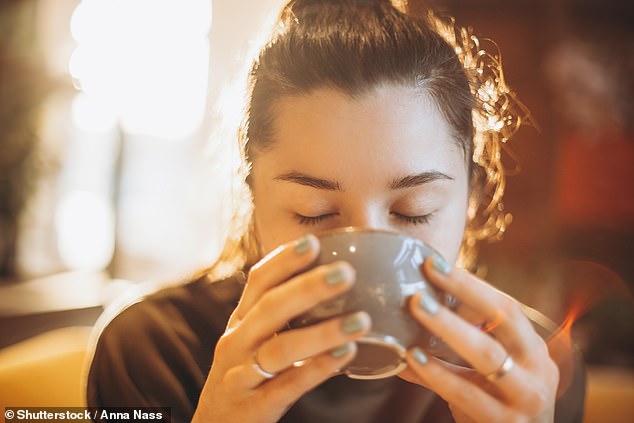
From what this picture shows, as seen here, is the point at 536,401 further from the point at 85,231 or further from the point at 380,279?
the point at 85,231

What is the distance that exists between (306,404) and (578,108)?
2.17m

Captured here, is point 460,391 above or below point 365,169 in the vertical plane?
below

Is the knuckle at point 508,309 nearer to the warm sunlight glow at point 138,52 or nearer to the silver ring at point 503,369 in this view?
the silver ring at point 503,369

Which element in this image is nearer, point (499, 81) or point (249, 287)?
point (249, 287)

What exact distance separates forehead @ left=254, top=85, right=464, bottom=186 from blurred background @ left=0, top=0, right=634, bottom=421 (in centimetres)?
22

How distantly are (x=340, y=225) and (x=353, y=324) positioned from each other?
21 centimetres

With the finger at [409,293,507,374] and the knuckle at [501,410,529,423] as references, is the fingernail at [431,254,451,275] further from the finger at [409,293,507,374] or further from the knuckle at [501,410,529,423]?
the knuckle at [501,410,529,423]

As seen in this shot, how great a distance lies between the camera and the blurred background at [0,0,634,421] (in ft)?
3.43

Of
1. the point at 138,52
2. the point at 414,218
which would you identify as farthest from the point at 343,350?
the point at 138,52

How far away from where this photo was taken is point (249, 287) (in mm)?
504

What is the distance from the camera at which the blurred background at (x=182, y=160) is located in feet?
3.43

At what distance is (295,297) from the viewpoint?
0.46 meters

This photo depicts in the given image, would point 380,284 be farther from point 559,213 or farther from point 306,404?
point 559,213

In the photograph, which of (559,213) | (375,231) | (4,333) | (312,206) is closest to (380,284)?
(375,231)
